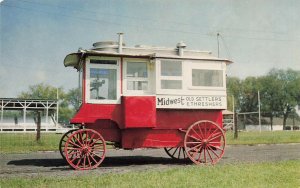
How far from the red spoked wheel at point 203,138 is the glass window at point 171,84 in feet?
4.09

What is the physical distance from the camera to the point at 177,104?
10945 mm

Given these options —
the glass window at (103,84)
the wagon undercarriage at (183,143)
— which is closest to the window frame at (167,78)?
the wagon undercarriage at (183,143)

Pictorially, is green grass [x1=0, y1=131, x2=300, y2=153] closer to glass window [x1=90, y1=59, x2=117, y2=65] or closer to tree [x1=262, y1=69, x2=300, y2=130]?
glass window [x1=90, y1=59, x2=117, y2=65]

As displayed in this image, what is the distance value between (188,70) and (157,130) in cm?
203

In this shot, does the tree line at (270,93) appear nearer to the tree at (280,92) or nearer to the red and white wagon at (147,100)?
the tree at (280,92)

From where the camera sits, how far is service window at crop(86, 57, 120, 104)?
1052 cm

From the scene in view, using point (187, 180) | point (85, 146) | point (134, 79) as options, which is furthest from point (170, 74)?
point (187, 180)

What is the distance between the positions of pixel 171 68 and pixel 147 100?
1.30 meters

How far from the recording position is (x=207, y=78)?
11.3m

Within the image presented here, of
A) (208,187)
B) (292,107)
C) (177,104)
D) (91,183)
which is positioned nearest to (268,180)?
(208,187)

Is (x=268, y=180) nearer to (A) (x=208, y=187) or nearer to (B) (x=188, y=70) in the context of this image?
(A) (x=208, y=187)

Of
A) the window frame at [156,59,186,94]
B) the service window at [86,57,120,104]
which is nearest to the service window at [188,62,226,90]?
the window frame at [156,59,186,94]

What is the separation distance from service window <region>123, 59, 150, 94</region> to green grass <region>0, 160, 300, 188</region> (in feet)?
10.4

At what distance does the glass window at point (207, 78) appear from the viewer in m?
11.2
